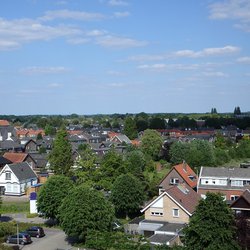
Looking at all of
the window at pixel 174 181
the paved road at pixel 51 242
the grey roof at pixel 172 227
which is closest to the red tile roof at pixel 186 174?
the window at pixel 174 181

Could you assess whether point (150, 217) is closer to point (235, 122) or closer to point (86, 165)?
point (86, 165)

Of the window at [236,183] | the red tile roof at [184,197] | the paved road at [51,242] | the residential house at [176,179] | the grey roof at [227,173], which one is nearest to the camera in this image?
the paved road at [51,242]

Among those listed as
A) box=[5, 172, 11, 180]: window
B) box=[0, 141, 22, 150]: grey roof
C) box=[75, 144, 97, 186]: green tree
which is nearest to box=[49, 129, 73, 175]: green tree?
box=[75, 144, 97, 186]: green tree

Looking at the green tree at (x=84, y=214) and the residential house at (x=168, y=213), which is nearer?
the green tree at (x=84, y=214)

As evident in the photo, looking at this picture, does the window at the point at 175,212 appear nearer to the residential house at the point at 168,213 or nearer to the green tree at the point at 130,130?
the residential house at the point at 168,213

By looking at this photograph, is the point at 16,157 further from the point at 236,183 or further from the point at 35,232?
the point at 236,183

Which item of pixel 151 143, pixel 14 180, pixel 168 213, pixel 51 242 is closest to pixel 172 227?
pixel 168 213

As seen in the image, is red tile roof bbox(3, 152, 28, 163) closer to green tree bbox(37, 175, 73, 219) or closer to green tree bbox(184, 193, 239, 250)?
green tree bbox(37, 175, 73, 219)
